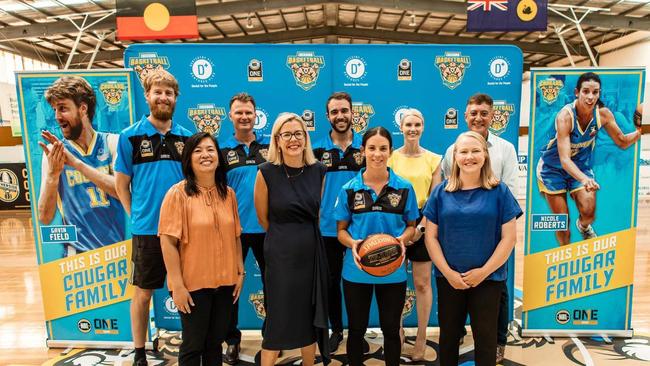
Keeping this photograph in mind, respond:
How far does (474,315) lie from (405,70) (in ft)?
6.39

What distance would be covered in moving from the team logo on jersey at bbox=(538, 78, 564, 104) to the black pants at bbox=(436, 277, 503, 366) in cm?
166

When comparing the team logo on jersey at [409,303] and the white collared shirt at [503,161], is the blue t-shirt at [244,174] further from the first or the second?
the team logo on jersey at [409,303]

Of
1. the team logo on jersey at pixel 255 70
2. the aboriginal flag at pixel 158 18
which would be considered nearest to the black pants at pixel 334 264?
the team logo on jersey at pixel 255 70

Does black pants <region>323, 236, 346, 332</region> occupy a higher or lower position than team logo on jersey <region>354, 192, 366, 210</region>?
lower

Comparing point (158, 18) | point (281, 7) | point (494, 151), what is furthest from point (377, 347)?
point (281, 7)

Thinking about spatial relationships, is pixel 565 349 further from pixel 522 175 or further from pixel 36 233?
pixel 522 175

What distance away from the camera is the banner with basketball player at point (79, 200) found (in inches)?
122

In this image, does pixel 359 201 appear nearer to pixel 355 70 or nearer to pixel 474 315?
pixel 474 315

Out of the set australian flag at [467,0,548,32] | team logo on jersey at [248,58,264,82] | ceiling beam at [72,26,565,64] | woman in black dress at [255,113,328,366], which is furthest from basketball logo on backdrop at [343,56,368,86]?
ceiling beam at [72,26,565,64]

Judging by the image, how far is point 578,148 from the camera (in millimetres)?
3184

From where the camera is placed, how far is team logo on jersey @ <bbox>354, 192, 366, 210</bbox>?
2.41 metres

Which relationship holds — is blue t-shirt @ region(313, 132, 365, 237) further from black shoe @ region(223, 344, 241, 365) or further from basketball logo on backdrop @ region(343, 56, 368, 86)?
black shoe @ region(223, 344, 241, 365)

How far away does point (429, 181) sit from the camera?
283 cm

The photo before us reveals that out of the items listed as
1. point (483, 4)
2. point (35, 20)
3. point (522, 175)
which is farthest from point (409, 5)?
point (35, 20)
